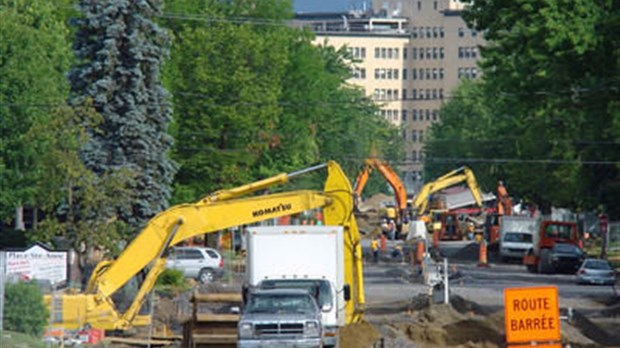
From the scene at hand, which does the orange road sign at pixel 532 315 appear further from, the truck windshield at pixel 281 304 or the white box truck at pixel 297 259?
the white box truck at pixel 297 259

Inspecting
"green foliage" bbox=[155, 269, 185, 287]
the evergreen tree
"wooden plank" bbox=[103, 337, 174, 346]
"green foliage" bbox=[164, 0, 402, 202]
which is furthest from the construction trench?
"green foliage" bbox=[164, 0, 402, 202]

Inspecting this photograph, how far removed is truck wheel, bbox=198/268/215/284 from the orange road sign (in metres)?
39.0

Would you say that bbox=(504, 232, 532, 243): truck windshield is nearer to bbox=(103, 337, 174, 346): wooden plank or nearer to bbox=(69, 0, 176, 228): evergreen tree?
bbox=(69, 0, 176, 228): evergreen tree

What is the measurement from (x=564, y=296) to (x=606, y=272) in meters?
9.86

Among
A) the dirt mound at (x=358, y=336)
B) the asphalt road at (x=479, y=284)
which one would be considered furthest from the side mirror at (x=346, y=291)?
the asphalt road at (x=479, y=284)

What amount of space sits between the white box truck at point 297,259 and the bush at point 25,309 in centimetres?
553

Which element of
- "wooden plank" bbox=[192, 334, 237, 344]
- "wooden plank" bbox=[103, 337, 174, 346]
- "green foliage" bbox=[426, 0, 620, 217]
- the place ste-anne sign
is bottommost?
"wooden plank" bbox=[103, 337, 174, 346]

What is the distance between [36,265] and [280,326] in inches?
227

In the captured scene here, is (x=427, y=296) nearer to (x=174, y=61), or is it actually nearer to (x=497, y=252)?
(x=174, y=61)

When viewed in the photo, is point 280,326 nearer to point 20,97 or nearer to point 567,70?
point 567,70

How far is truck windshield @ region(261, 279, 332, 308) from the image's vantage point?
34562 mm

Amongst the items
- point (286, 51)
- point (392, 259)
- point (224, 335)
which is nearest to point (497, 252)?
point (392, 259)

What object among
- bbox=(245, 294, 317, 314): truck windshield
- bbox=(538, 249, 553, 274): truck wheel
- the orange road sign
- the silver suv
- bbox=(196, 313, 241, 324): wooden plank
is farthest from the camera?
bbox=(538, 249, 553, 274): truck wheel

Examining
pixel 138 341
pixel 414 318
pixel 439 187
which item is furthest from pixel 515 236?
pixel 138 341
